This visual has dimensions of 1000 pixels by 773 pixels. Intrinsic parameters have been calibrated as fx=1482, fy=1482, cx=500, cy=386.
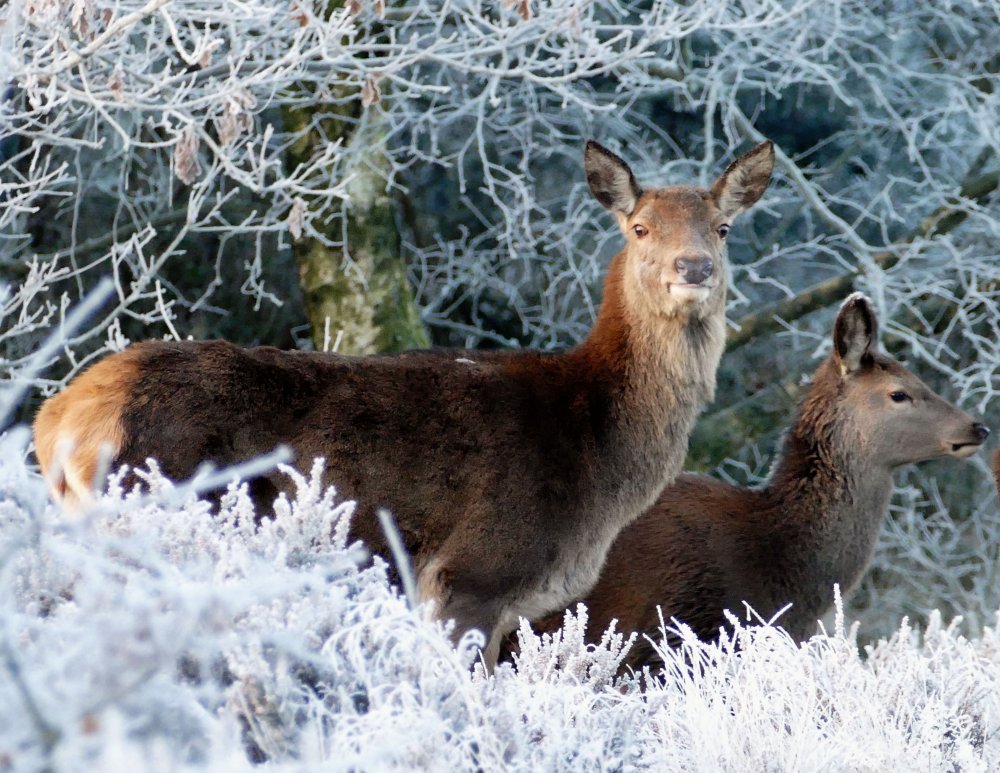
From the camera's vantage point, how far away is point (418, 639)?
404 cm

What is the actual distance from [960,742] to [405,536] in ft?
7.08

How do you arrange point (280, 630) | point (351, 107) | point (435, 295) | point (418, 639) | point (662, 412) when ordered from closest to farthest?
point (280, 630) < point (418, 639) < point (662, 412) < point (351, 107) < point (435, 295)

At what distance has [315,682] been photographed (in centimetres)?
399

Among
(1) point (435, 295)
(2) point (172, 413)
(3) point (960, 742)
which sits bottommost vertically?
(1) point (435, 295)

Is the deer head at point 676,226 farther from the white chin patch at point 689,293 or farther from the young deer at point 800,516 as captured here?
the young deer at point 800,516

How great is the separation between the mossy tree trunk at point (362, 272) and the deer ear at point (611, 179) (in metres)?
2.91

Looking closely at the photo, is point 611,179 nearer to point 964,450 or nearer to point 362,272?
point 964,450

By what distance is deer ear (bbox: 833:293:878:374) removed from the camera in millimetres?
7430

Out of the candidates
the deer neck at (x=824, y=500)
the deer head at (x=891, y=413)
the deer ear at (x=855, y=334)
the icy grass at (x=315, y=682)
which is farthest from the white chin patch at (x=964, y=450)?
the icy grass at (x=315, y=682)

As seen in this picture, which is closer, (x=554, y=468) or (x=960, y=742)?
(x=960, y=742)

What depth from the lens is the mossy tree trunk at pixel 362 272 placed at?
976 cm

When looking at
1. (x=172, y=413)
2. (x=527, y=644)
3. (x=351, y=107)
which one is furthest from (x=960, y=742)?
(x=351, y=107)

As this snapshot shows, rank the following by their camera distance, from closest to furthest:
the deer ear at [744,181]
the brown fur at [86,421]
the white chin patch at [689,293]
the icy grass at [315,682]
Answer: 1. the icy grass at [315,682]
2. the brown fur at [86,421]
3. the white chin patch at [689,293]
4. the deer ear at [744,181]

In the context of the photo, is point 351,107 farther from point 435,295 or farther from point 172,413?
point 172,413
